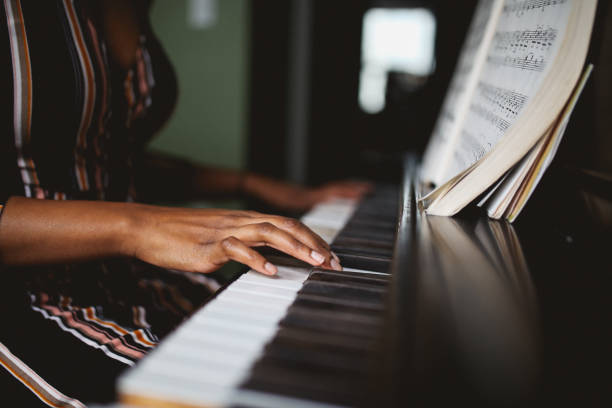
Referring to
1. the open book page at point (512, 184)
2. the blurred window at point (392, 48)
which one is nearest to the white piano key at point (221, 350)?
the open book page at point (512, 184)

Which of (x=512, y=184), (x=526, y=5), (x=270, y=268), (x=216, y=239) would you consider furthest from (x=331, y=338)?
(x=526, y=5)

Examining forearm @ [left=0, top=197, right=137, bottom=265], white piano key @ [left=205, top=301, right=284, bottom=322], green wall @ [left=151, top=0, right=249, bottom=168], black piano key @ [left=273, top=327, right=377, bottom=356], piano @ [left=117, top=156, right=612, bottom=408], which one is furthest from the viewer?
green wall @ [left=151, top=0, right=249, bottom=168]

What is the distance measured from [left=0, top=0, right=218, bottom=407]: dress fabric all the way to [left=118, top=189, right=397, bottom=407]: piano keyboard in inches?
11.9

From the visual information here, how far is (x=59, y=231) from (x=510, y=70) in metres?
0.92

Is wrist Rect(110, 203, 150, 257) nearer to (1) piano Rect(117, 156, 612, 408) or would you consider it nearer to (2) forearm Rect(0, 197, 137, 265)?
(2) forearm Rect(0, 197, 137, 265)

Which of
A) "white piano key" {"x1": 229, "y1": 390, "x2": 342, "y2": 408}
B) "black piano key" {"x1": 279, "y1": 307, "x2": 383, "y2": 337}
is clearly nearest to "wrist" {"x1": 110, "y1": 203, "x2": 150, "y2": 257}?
"black piano key" {"x1": 279, "y1": 307, "x2": 383, "y2": 337}

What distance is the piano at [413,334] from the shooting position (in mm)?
456

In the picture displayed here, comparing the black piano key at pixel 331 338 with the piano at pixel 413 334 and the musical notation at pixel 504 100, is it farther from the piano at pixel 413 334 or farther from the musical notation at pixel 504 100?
the musical notation at pixel 504 100

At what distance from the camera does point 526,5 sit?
39.5 inches

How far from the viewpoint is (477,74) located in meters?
1.33

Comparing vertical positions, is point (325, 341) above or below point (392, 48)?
below

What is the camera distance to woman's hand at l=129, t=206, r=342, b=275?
855 millimetres

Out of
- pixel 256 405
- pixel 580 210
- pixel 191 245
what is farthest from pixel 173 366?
pixel 580 210

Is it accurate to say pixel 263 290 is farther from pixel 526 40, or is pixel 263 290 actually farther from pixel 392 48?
pixel 392 48
